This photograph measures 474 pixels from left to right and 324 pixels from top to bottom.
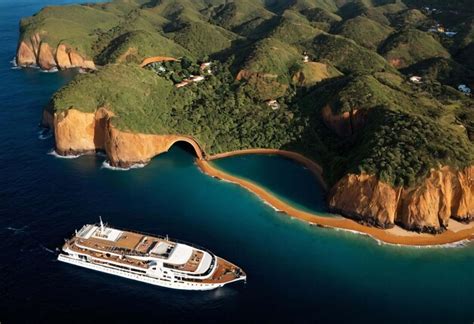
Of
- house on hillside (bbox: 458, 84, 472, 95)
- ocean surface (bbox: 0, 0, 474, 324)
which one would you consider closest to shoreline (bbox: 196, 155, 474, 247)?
ocean surface (bbox: 0, 0, 474, 324)

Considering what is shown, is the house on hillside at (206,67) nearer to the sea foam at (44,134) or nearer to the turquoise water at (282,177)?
the turquoise water at (282,177)

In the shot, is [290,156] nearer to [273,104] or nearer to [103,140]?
[273,104]

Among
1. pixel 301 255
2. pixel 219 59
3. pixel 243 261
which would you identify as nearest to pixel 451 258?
pixel 301 255

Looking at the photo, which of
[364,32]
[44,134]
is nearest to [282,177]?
[44,134]

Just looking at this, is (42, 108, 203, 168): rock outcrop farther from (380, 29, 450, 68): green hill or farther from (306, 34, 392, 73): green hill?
(380, 29, 450, 68): green hill

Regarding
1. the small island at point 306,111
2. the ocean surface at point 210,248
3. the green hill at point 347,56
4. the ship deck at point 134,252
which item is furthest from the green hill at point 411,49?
the ship deck at point 134,252

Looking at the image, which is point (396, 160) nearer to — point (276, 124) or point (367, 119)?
point (367, 119)

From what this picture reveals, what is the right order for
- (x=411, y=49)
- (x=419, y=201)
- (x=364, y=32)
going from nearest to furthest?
(x=419, y=201)
(x=411, y=49)
(x=364, y=32)
